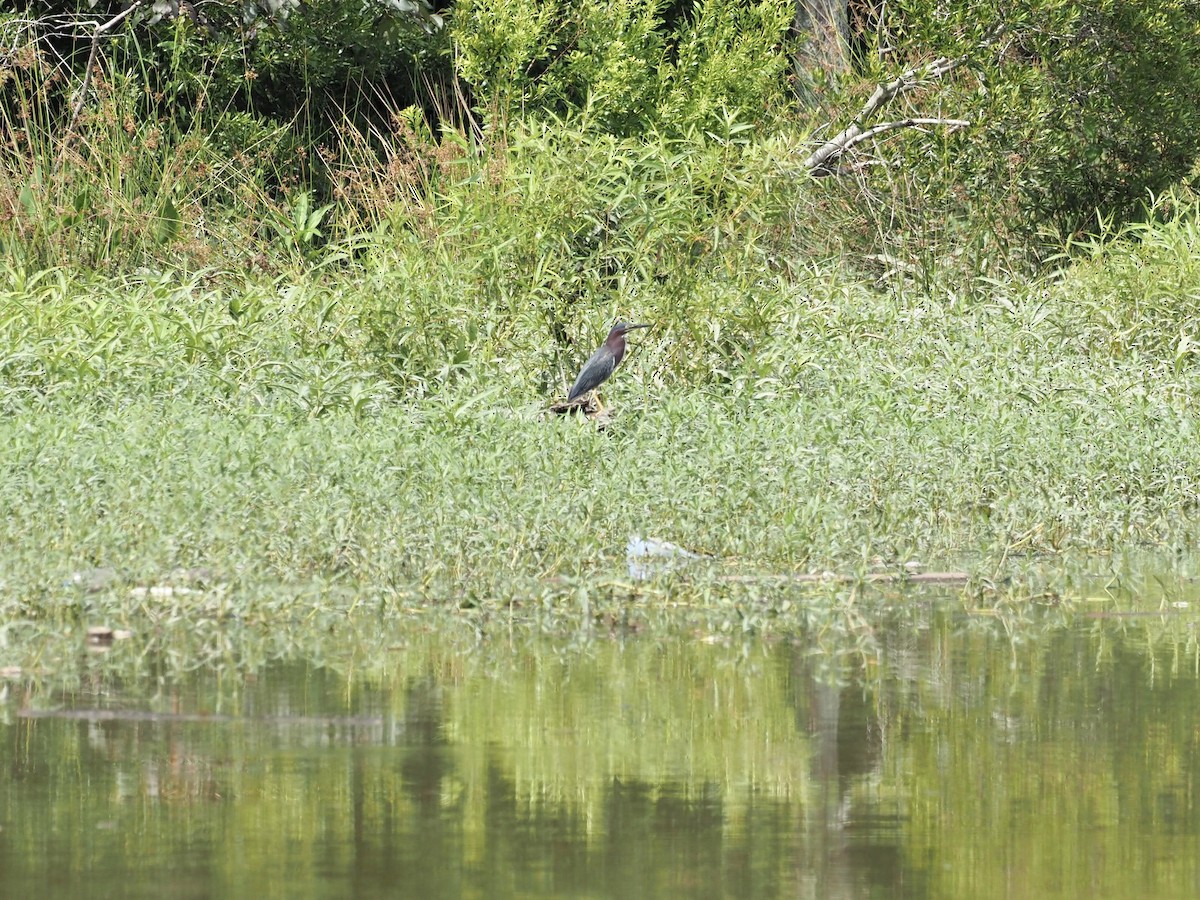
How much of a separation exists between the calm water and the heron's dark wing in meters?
2.89

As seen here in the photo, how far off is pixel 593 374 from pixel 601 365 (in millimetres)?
48

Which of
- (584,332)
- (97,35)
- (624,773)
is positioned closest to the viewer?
(624,773)

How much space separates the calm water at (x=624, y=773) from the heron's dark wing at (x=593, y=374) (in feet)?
9.50

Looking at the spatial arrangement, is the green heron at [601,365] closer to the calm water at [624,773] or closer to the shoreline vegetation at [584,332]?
the shoreline vegetation at [584,332]

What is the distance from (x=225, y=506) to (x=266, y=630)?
866 mm

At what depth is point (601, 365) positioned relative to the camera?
7863mm

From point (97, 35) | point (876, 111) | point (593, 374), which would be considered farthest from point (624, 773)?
point (97, 35)

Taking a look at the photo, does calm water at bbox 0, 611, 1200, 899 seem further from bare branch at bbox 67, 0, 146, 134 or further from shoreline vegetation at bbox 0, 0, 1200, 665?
bare branch at bbox 67, 0, 146, 134

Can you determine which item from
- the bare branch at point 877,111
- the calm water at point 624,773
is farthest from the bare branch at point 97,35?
the calm water at point 624,773

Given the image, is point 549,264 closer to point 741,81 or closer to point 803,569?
point 803,569

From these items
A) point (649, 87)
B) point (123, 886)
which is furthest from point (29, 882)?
point (649, 87)

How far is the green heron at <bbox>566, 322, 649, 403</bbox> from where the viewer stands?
7.86 meters

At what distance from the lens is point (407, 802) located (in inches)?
143

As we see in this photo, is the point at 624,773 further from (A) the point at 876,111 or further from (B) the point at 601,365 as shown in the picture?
(A) the point at 876,111
